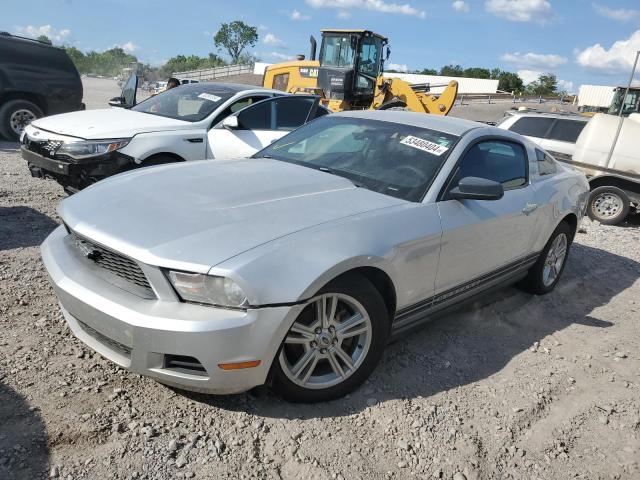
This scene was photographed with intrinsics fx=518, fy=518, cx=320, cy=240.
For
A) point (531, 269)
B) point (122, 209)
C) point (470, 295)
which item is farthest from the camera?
point (531, 269)

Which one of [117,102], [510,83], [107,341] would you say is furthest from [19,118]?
[510,83]

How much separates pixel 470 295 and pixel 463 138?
112cm

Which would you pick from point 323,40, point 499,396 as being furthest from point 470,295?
point 323,40

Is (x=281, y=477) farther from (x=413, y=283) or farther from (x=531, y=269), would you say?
(x=531, y=269)

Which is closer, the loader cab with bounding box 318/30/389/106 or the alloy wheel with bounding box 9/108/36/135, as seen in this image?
the alloy wheel with bounding box 9/108/36/135

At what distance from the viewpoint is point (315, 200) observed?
3.03 metres

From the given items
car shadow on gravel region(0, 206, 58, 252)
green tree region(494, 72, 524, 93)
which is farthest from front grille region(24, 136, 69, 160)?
green tree region(494, 72, 524, 93)

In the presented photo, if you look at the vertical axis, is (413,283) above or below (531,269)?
above

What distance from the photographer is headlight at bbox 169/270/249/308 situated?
2.33 m

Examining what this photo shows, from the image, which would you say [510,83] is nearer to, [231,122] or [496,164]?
[231,122]

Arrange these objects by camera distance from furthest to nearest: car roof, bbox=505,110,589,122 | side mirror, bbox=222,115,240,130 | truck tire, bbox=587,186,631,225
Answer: car roof, bbox=505,110,589,122, truck tire, bbox=587,186,631,225, side mirror, bbox=222,115,240,130

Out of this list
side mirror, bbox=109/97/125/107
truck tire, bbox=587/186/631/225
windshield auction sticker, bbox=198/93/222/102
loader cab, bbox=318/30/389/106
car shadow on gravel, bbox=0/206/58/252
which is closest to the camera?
car shadow on gravel, bbox=0/206/58/252

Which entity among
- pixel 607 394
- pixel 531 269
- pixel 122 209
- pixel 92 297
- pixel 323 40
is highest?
pixel 323 40

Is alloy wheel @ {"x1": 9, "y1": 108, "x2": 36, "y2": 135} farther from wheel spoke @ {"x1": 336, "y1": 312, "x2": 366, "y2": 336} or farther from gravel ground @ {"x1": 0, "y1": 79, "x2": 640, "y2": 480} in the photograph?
wheel spoke @ {"x1": 336, "y1": 312, "x2": 366, "y2": 336}
